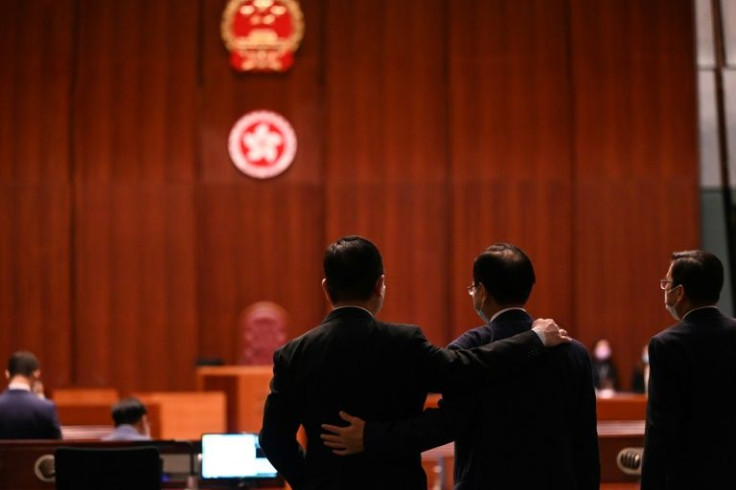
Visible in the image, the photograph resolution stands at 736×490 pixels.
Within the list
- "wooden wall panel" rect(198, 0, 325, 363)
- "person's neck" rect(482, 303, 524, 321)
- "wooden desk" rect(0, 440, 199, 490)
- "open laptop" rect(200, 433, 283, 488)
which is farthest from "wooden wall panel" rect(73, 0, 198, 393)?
"person's neck" rect(482, 303, 524, 321)

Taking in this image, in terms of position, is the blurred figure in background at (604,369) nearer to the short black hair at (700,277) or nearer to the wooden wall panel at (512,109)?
the wooden wall panel at (512,109)

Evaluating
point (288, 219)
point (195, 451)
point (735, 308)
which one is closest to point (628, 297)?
point (735, 308)

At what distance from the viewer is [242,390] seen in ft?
33.2

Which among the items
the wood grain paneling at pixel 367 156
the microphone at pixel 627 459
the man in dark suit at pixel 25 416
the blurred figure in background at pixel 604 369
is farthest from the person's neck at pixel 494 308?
the wood grain paneling at pixel 367 156

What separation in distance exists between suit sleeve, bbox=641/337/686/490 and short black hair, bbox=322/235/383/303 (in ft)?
2.98

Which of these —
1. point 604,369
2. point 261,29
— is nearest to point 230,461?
point 604,369

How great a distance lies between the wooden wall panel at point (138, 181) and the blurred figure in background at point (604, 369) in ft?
14.4

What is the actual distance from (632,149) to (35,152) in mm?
6693

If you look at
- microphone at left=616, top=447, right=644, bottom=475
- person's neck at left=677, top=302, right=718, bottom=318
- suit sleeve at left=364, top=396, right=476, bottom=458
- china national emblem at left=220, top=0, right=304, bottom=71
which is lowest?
microphone at left=616, top=447, right=644, bottom=475

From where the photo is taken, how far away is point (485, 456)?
8.87 ft

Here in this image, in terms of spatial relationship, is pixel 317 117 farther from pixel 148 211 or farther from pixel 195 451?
pixel 195 451

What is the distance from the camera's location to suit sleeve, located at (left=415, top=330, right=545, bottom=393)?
8.43 feet

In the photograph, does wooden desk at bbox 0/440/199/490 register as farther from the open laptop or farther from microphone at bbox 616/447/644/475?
microphone at bbox 616/447/644/475

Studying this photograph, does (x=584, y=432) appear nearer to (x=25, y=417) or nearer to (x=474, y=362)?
(x=474, y=362)
